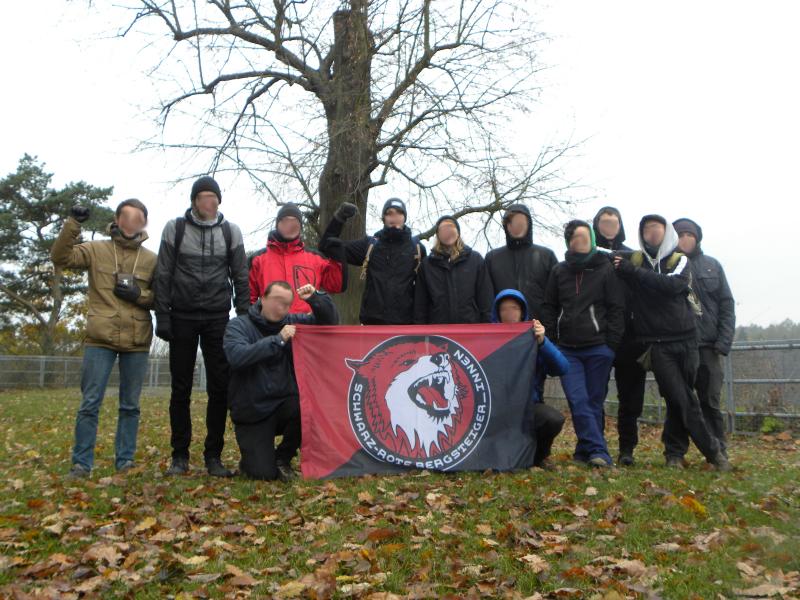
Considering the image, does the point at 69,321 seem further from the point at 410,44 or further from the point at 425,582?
the point at 425,582

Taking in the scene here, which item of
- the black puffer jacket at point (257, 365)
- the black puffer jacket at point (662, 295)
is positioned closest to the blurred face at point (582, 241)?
the black puffer jacket at point (662, 295)

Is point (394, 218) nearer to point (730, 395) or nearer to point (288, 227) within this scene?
point (288, 227)

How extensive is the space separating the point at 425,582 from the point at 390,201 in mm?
4216

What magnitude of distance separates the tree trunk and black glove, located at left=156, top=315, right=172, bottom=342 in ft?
29.1

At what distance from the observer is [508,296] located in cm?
695

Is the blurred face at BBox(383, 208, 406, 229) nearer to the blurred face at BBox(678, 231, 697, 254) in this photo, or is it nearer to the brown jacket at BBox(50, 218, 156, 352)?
the brown jacket at BBox(50, 218, 156, 352)

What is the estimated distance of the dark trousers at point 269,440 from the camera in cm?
628

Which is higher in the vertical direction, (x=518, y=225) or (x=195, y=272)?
(x=518, y=225)

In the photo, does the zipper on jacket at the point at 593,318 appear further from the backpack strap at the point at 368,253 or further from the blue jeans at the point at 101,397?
the blue jeans at the point at 101,397

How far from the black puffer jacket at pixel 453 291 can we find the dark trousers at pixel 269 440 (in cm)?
160

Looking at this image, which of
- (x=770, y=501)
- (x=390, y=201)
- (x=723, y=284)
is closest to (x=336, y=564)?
(x=770, y=501)


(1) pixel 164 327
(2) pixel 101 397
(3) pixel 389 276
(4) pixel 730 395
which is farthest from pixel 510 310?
(4) pixel 730 395

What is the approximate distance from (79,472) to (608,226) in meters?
5.32

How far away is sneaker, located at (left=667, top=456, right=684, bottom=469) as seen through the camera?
22.5 ft
